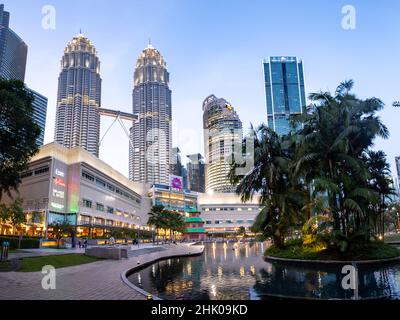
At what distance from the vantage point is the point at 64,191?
89.1m

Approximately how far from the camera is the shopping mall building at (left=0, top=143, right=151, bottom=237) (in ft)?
272

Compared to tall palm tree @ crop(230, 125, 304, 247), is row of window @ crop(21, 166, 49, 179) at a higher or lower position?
higher

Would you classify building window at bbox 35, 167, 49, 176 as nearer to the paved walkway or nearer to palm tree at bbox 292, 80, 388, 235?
the paved walkway

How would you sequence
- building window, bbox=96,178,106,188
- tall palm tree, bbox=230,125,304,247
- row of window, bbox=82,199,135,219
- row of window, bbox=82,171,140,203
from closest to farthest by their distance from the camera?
tall palm tree, bbox=230,125,304,247 → row of window, bbox=82,199,135,219 → row of window, bbox=82,171,140,203 → building window, bbox=96,178,106,188

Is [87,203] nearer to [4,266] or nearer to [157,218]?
[157,218]

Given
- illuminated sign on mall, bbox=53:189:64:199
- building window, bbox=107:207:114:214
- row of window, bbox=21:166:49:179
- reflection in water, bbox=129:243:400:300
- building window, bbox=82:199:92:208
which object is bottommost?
reflection in water, bbox=129:243:400:300

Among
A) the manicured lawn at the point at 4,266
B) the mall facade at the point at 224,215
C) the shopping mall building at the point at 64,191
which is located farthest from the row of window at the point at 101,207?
the manicured lawn at the point at 4,266

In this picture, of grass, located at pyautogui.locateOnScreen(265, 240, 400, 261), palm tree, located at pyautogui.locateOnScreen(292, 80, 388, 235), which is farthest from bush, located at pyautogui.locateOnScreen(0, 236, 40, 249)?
palm tree, located at pyautogui.locateOnScreen(292, 80, 388, 235)

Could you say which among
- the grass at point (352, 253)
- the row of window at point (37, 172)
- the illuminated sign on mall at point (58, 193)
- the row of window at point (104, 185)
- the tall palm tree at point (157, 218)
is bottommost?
the grass at point (352, 253)

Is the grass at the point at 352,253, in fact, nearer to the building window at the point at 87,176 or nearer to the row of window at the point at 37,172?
the row of window at the point at 37,172

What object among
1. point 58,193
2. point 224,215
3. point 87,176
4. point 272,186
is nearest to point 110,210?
point 87,176

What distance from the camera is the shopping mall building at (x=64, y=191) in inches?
3265
